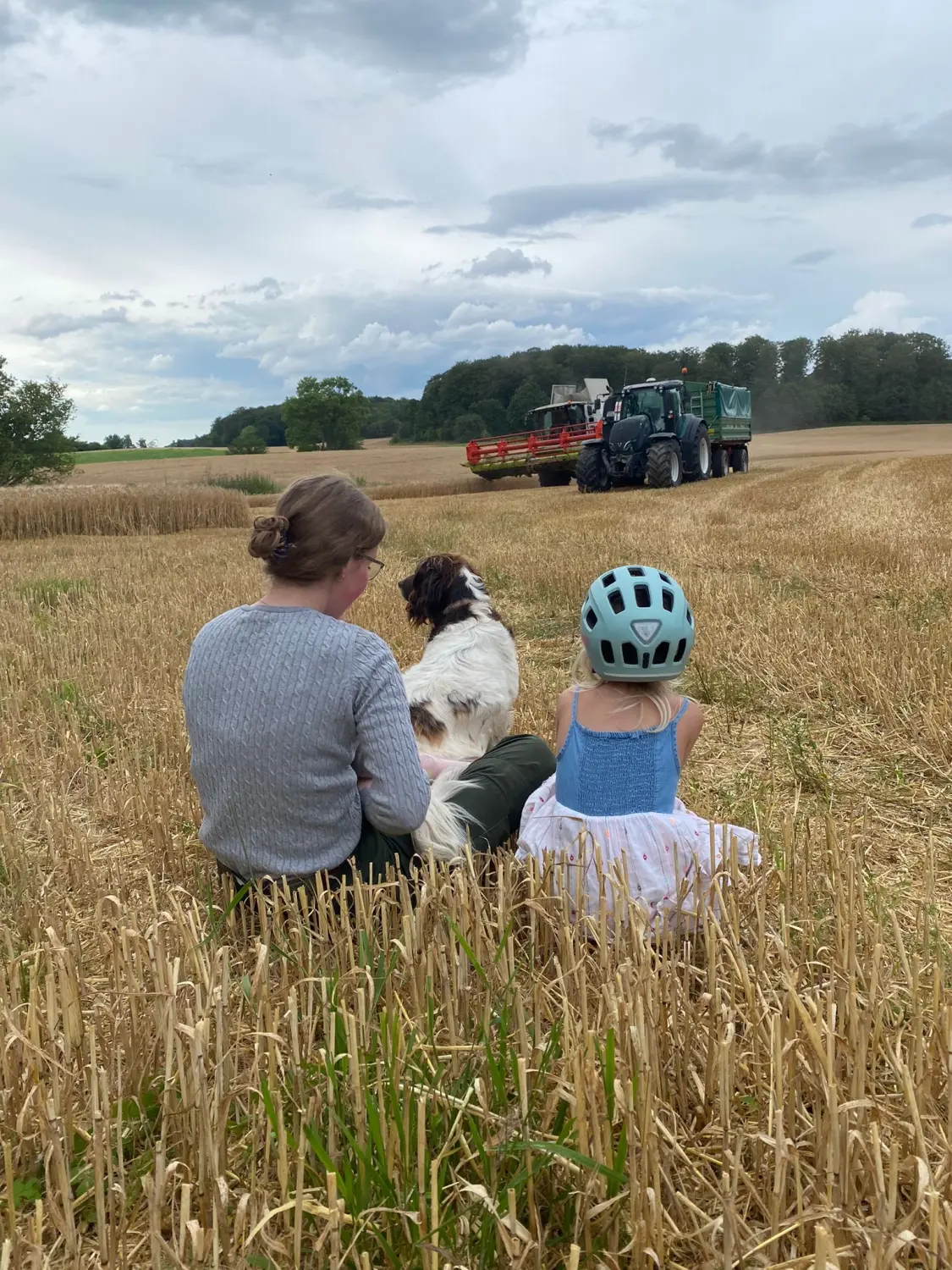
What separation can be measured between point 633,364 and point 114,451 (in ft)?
138

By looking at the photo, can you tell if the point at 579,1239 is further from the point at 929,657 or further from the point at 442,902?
the point at 929,657

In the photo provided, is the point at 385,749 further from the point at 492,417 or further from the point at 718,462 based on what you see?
the point at 492,417

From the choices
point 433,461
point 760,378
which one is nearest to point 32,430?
point 433,461

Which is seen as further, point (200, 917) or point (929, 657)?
point (929, 657)

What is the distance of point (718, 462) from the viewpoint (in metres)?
28.4

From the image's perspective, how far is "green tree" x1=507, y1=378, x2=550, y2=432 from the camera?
63.1 m

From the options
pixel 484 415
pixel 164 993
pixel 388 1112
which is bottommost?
pixel 388 1112

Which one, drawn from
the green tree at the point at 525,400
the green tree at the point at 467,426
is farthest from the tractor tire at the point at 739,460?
the green tree at the point at 467,426

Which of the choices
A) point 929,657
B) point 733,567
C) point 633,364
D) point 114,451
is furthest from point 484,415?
point 929,657

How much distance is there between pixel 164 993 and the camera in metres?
2.09

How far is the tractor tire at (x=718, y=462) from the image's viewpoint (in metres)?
28.4

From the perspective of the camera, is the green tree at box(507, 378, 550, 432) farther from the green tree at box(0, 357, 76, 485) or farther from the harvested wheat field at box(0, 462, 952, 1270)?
the harvested wheat field at box(0, 462, 952, 1270)

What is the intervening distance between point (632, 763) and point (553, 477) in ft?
91.4

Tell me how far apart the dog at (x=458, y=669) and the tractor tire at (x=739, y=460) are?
27742 mm
